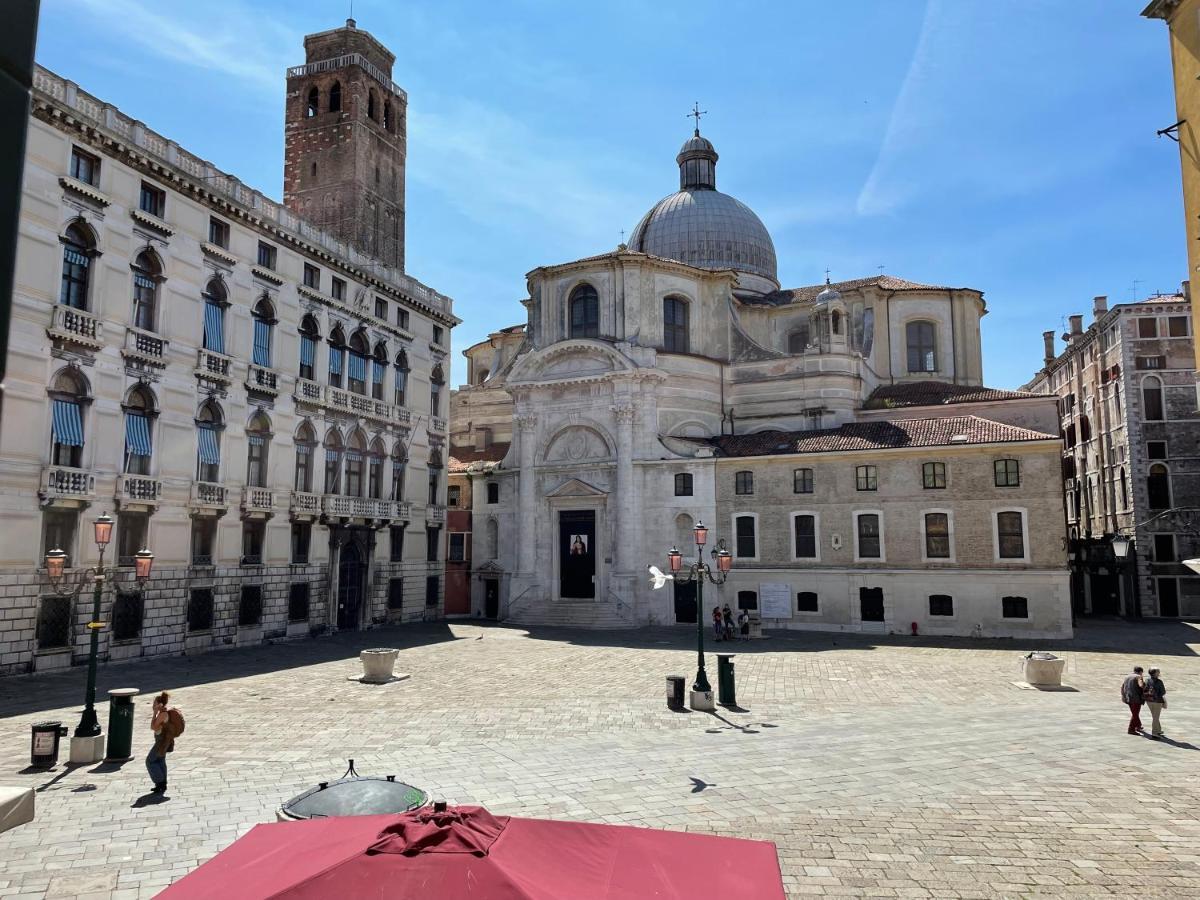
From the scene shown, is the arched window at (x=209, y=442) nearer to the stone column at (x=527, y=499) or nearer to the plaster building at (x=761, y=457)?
the stone column at (x=527, y=499)

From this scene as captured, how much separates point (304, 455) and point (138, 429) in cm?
804

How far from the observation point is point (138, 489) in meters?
28.0

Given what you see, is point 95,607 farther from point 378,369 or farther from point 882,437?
point 882,437

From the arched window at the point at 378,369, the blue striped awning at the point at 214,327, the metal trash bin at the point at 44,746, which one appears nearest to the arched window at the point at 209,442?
the blue striped awning at the point at 214,327

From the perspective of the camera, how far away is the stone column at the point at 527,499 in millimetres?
45281

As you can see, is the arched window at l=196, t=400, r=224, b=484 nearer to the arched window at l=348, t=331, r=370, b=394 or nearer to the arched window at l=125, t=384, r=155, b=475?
the arched window at l=125, t=384, r=155, b=475

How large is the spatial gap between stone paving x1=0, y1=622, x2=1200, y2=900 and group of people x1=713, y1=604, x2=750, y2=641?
24.2 feet

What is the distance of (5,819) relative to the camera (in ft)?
13.3

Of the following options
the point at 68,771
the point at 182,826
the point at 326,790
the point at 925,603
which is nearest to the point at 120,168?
the point at 68,771

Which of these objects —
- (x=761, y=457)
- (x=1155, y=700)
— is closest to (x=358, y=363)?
(x=761, y=457)

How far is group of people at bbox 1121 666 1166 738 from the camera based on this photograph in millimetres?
17297

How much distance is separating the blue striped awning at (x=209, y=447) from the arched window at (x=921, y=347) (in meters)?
38.7

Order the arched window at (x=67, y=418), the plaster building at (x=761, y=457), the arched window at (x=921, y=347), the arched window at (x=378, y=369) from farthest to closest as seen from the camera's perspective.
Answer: the arched window at (x=921, y=347)
the arched window at (x=378, y=369)
the plaster building at (x=761, y=457)
the arched window at (x=67, y=418)

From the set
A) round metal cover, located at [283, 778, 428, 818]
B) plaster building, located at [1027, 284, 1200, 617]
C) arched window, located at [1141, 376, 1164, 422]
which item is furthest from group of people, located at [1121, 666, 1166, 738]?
arched window, located at [1141, 376, 1164, 422]
